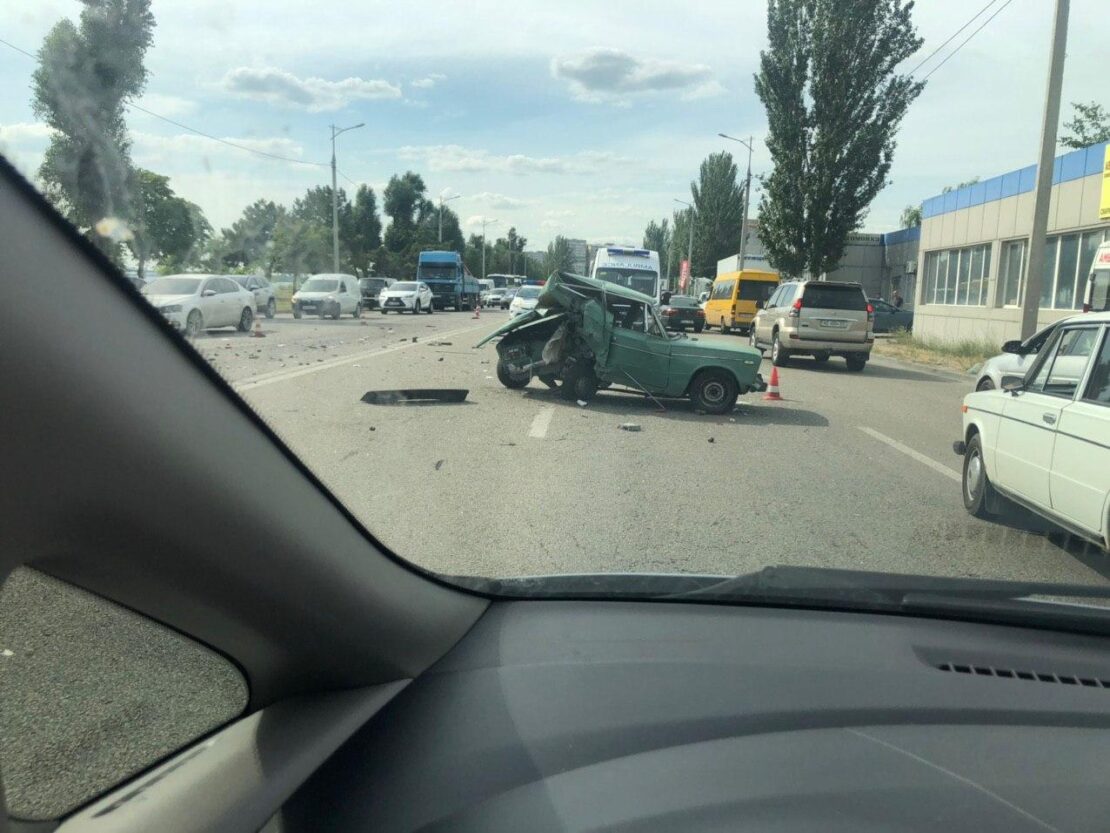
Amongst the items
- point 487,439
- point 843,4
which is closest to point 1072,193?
point 843,4

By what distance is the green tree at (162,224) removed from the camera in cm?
168

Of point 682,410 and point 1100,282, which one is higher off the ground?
point 1100,282

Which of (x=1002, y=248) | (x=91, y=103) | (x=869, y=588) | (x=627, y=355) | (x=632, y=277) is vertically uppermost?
(x=1002, y=248)

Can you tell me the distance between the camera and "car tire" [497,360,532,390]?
44.5ft

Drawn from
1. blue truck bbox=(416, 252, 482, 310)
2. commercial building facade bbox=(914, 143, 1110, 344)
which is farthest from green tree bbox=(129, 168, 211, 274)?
blue truck bbox=(416, 252, 482, 310)

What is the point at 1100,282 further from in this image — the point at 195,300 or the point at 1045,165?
the point at 195,300

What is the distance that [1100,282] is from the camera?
69.3 feet

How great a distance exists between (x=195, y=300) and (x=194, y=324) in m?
0.05

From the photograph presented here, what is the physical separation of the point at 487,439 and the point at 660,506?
113 inches

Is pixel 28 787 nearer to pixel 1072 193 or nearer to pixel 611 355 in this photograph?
pixel 611 355

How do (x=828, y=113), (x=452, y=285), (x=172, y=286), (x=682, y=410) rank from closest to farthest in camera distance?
1. (x=172, y=286)
2. (x=682, y=410)
3. (x=828, y=113)
4. (x=452, y=285)

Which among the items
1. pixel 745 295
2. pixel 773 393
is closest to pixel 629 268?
pixel 745 295

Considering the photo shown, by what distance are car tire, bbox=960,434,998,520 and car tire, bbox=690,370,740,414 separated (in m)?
Answer: 5.36

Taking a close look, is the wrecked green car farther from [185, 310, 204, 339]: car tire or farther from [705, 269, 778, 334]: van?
[705, 269, 778, 334]: van
